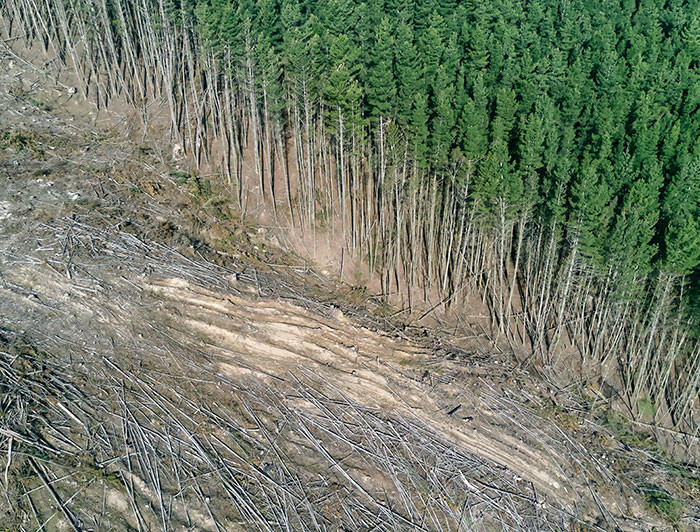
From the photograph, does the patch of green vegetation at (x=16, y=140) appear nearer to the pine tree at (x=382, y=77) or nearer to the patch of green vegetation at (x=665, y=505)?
the pine tree at (x=382, y=77)

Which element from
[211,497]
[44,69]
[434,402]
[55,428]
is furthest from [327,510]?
[44,69]

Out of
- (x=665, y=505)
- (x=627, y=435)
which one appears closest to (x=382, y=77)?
(x=627, y=435)

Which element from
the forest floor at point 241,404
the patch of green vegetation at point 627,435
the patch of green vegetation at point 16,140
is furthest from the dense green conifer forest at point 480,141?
the patch of green vegetation at point 16,140

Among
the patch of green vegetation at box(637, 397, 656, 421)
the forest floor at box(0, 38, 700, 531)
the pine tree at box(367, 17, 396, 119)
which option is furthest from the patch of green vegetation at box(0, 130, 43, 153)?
the patch of green vegetation at box(637, 397, 656, 421)

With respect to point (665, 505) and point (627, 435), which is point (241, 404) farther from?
point (665, 505)

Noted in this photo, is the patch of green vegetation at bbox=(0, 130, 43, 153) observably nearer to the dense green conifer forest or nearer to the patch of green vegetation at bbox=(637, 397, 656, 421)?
the dense green conifer forest

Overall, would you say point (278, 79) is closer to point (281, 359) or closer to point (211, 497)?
point (281, 359)
